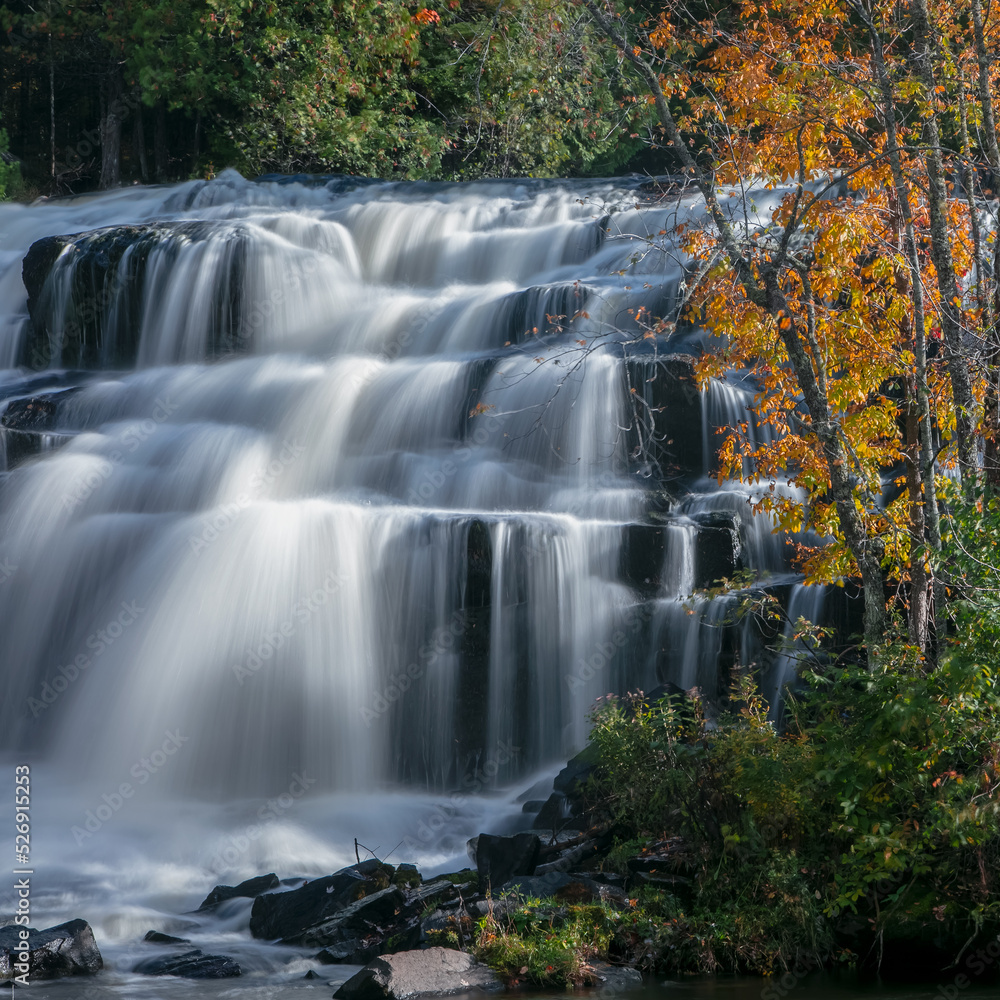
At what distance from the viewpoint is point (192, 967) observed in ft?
22.7

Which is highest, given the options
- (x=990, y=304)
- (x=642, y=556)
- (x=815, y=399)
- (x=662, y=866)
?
(x=990, y=304)

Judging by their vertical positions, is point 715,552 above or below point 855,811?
above

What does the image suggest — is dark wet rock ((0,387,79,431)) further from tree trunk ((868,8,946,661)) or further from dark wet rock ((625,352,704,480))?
tree trunk ((868,8,946,661))

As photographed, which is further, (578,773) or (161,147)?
(161,147)

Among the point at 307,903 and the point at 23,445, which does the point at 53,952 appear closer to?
the point at 307,903

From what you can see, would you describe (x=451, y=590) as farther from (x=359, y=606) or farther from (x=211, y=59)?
(x=211, y=59)

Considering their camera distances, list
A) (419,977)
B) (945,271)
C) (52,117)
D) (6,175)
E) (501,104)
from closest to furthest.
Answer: (419,977)
(945,271)
(501,104)
(6,175)
(52,117)

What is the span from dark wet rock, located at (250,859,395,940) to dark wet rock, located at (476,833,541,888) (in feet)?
2.40

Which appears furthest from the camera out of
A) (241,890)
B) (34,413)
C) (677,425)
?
(34,413)

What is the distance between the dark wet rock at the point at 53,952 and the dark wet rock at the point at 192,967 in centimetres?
30

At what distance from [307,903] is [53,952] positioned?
1.67 meters

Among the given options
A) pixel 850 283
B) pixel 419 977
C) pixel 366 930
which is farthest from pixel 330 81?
pixel 419 977

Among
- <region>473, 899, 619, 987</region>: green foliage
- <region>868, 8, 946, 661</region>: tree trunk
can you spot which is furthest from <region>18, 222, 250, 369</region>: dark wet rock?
<region>473, 899, 619, 987</region>: green foliage

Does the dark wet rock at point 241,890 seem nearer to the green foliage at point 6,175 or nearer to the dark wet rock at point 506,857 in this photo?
the dark wet rock at point 506,857
